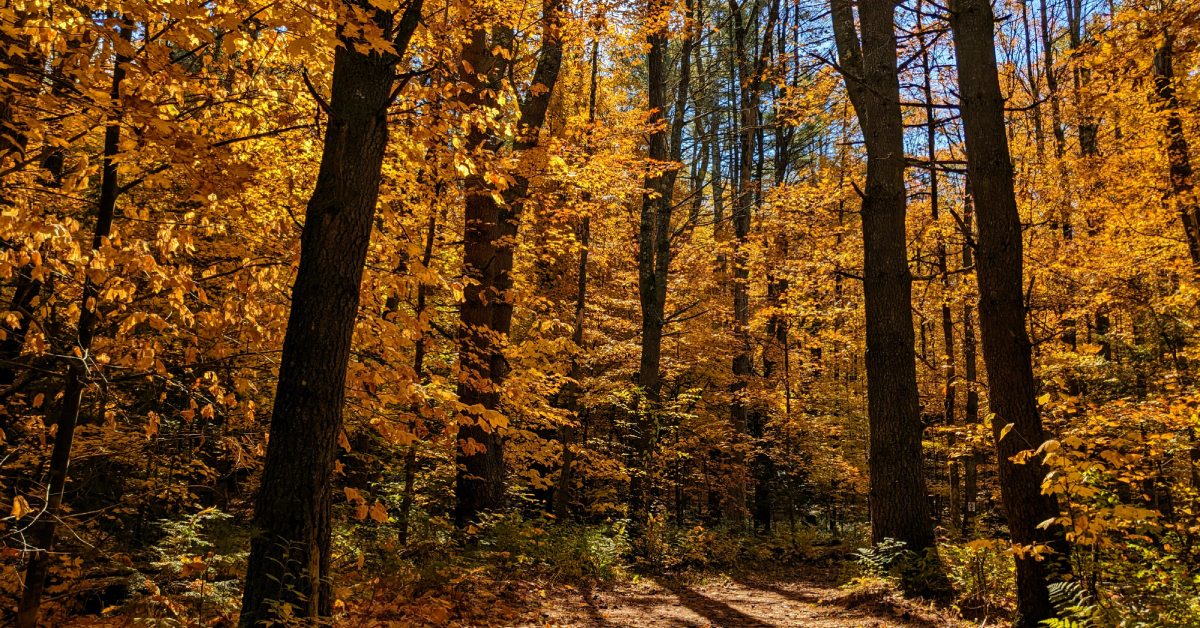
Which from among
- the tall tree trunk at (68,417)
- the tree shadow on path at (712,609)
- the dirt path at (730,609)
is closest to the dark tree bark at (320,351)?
the tall tree trunk at (68,417)

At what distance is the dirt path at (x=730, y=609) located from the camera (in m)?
6.27

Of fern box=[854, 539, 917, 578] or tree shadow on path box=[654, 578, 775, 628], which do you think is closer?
fern box=[854, 539, 917, 578]

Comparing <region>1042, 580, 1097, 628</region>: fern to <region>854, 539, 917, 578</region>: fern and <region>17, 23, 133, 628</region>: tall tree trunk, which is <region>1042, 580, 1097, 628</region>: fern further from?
<region>17, 23, 133, 628</region>: tall tree trunk

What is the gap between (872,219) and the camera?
7648 millimetres

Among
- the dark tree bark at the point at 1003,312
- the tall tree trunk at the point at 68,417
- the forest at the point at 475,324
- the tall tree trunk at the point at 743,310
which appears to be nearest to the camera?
the forest at the point at 475,324

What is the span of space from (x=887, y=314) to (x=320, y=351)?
6079mm

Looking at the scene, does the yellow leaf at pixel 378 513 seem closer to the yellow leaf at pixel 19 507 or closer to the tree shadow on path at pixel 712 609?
the yellow leaf at pixel 19 507

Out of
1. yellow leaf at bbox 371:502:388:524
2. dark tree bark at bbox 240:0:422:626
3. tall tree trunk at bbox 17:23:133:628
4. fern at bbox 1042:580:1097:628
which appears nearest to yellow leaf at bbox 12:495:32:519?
tall tree trunk at bbox 17:23:133:628

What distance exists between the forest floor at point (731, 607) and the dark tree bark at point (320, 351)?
9.64 feet

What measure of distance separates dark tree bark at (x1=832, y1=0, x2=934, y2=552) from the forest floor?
34.6 inches

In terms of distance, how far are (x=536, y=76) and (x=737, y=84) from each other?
507 inches

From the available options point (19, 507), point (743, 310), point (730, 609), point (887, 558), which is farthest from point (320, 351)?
point (743, 310)

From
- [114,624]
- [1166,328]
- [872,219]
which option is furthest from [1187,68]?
[114,624]

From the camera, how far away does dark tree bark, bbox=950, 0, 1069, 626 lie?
4.91 m
